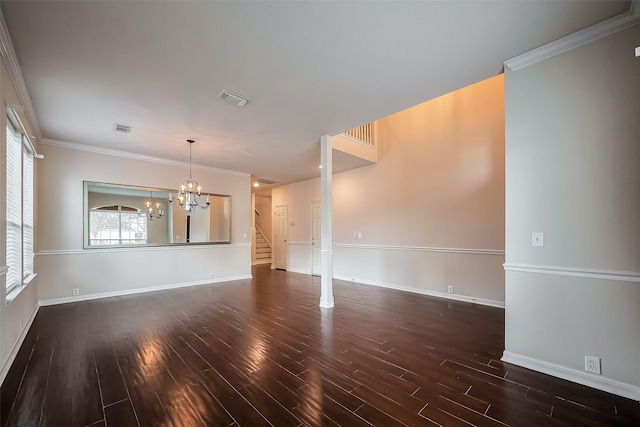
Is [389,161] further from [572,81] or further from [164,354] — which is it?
[164,354]

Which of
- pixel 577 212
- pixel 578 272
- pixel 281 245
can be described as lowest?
pixel 281 245

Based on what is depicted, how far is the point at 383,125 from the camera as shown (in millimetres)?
5953

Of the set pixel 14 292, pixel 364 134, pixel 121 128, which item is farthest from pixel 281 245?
pixel 14 292

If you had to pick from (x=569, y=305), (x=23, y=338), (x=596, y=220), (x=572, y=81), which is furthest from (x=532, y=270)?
(x=23, y=338)

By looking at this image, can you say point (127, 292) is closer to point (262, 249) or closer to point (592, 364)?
point (262, 249)

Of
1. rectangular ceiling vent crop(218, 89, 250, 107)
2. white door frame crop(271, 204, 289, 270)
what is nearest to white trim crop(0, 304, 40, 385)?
rectangular ceiling vent crop(218, 89, 250, 107)

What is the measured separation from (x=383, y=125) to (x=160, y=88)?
4.46 meters

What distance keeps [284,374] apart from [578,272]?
8.64 ft

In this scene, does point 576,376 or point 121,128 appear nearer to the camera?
point 576,376

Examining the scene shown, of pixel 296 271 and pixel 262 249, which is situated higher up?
pixel 262 249

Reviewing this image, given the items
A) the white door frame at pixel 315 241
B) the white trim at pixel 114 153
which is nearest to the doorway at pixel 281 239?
the white door frame at pixel 315 241

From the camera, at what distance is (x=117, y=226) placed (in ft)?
17.2

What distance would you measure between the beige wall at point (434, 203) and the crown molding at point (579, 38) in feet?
6.65

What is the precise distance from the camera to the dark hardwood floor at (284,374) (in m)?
1.82
